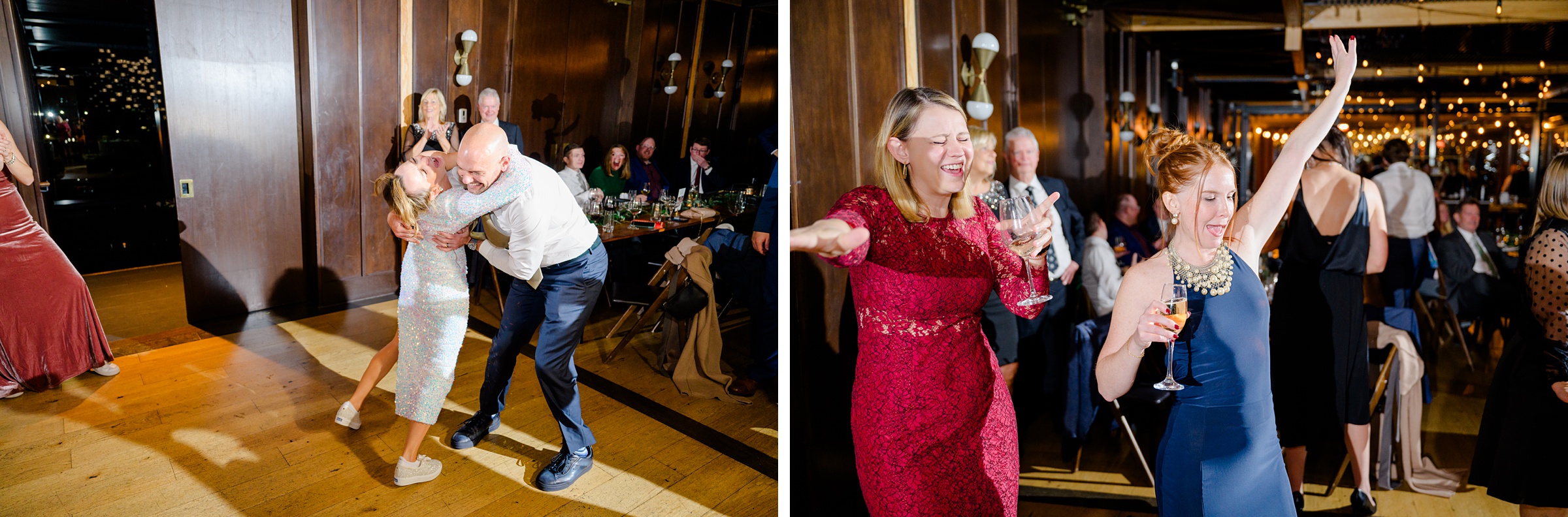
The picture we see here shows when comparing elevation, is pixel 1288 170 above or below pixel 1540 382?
above

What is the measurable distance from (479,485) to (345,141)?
866 millimetres

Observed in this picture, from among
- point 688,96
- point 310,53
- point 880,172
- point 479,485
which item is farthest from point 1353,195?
point 310,53

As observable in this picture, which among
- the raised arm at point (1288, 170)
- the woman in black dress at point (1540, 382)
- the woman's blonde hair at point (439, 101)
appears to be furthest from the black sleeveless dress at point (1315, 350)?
the woman's blonde hair at point (439, 101)

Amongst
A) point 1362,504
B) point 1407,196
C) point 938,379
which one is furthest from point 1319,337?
point 1407,196

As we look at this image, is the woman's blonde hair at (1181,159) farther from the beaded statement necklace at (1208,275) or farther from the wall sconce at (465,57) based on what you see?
the wall sconce at (465,57)

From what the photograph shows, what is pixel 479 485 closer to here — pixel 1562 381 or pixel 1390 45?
pixel 1562 381

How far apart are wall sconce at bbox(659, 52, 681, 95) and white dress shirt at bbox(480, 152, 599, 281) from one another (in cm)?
34

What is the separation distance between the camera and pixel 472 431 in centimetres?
185

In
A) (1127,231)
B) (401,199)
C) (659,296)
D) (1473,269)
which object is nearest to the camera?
(401,199)

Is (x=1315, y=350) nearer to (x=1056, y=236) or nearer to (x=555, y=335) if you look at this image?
(x=1056, y=236)

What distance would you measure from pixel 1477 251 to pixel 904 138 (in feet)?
12.7

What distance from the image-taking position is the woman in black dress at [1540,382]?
1.93 m

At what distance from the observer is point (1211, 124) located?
1566 cm

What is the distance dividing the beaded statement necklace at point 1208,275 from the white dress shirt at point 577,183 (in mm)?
1294
